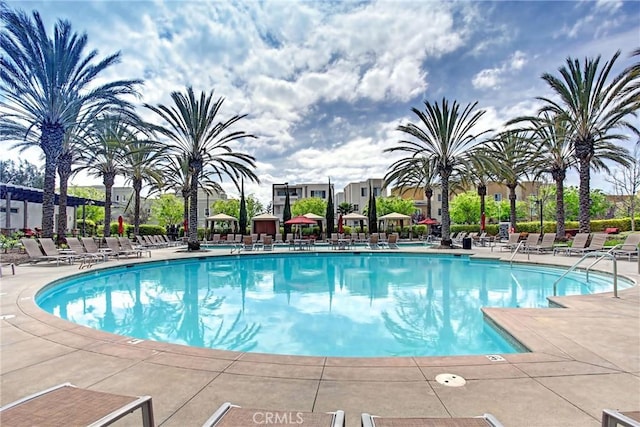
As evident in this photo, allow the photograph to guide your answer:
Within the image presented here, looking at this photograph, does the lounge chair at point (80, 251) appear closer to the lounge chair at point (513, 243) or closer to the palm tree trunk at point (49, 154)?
the palm tree trunk at point (49, 154)

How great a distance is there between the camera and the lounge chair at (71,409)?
78.8 inches

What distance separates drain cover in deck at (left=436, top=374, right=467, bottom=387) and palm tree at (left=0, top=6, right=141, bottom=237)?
18.3m

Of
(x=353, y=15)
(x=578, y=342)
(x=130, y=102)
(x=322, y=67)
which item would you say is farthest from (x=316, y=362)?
(x=130, y=102)

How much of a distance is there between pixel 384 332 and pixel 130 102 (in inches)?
649

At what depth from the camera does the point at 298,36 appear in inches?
558

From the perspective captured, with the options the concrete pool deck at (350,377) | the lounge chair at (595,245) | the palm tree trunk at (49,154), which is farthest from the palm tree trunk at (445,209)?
the palm tree trunk at (49,154)

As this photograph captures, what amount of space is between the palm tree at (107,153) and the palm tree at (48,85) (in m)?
2.11

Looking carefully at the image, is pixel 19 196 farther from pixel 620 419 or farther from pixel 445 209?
pixel 620 419

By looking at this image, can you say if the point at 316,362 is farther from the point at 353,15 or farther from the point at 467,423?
the point at 353,15

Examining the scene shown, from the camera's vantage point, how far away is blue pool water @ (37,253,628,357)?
6.50 m

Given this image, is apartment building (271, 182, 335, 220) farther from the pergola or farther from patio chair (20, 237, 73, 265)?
patio chair (20, 237, 73, 265)

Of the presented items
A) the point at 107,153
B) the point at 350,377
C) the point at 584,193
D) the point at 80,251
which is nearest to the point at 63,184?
the point at 107,153

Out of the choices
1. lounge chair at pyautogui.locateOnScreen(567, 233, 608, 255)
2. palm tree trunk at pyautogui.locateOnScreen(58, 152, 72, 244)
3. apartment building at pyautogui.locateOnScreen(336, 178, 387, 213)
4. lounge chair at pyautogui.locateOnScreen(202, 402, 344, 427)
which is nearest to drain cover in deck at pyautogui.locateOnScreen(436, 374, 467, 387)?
lounge chair at pyautogui.locateOnScreen(202, 402, 344, 427)

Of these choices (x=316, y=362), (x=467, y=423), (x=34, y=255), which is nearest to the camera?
(x=467, y=423)
